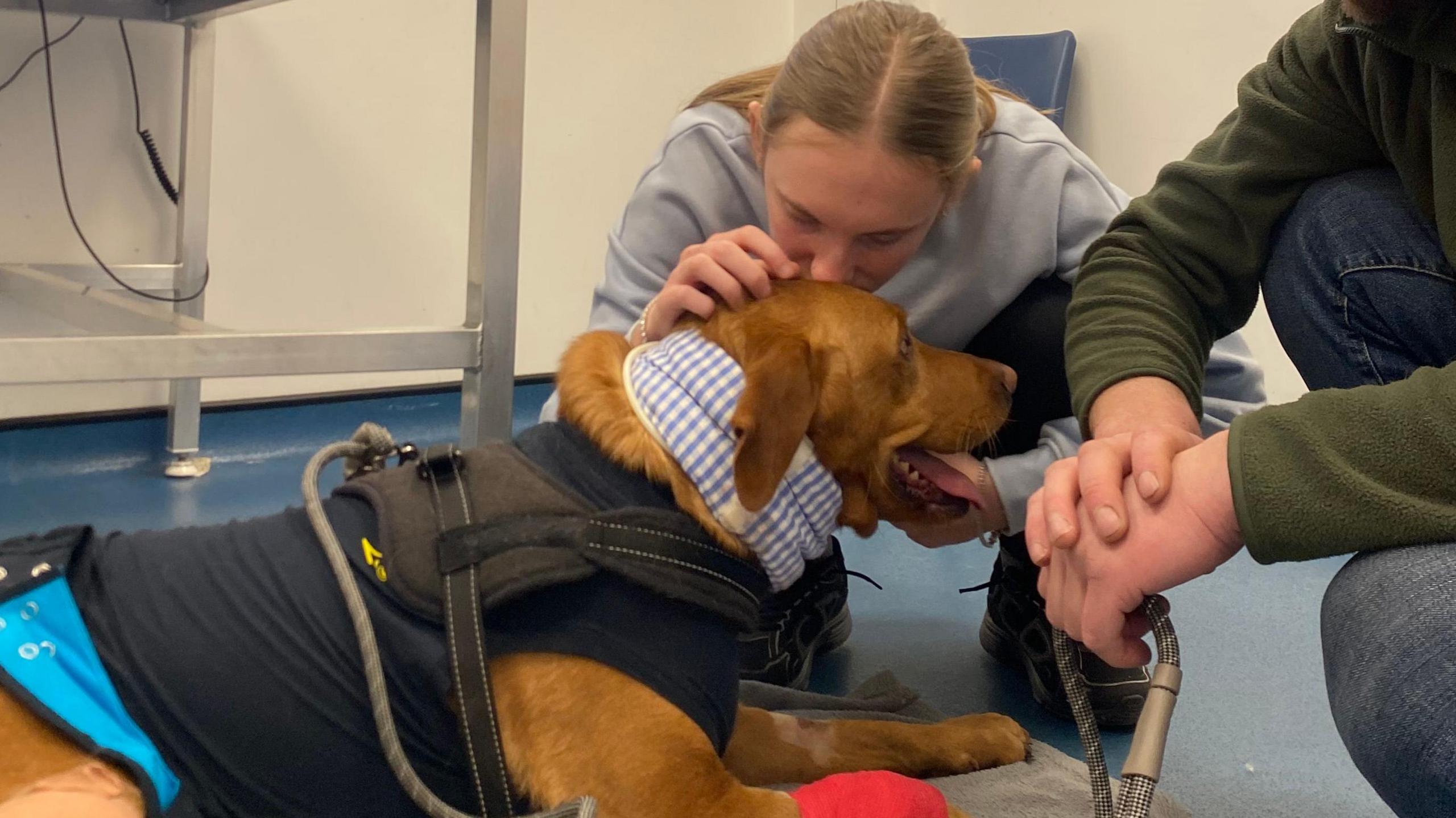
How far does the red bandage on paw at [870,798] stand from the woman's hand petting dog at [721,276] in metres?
0.52

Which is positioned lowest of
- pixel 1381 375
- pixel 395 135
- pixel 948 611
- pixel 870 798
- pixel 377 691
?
pixel 948 611

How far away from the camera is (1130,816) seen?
0.81m

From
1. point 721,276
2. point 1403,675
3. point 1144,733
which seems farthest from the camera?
point 721,276

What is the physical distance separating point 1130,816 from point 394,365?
140 cm

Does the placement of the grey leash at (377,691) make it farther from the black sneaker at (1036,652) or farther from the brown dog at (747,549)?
the black sneaker at (1036,652)

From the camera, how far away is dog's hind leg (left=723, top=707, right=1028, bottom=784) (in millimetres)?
1396

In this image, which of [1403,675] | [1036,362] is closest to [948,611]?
[1036,362]

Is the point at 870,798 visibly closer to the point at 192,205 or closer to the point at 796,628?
the point at 796,628

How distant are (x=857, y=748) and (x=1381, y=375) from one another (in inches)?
28.5

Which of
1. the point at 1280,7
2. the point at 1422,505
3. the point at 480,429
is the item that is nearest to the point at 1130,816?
the point at 1422,505

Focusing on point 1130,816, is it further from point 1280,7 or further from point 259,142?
point 259,142

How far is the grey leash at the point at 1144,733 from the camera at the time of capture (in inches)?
32.3

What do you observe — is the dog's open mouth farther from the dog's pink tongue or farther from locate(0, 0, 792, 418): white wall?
Result: locate(0, 0, 792, 418): white wall

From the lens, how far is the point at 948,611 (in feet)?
6.84
